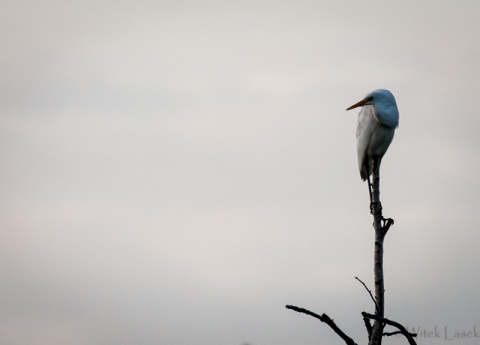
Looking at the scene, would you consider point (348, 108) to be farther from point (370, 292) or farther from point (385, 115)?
point (370, 292)

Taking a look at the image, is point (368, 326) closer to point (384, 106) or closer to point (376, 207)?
point (376, 207)

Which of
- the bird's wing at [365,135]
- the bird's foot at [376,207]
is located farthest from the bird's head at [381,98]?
the bird's foot at [376,207]

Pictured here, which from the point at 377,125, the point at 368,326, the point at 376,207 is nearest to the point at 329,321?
the point at 368,326

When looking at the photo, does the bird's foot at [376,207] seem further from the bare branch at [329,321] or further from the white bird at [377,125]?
the white bird at [377,125]

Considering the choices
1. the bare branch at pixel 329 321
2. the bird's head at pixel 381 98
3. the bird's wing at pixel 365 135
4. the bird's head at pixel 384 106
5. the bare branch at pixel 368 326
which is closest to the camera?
the bare branch at pixel 329 321

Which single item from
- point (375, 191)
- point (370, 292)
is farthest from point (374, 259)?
point (375, 191)

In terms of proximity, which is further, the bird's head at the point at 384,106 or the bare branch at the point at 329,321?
the bird's head at the point at 384,106

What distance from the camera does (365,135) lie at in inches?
498

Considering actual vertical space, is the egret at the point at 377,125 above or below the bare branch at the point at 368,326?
above

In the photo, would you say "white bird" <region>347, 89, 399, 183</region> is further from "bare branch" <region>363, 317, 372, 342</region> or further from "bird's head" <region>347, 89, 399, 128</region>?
"bare branch" <region>363, 317, 372, 342</region>

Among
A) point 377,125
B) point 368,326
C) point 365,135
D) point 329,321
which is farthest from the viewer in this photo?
point 365,135

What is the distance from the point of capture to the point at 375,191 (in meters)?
9.14

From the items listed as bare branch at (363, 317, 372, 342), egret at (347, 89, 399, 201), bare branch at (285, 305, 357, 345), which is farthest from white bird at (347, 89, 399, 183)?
bare branch at (285, 305, 357, 345)

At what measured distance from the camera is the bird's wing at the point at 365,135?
12517 millimetres
